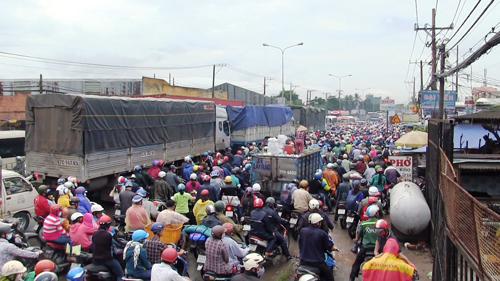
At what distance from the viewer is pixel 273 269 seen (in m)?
8.18

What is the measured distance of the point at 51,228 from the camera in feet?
24.5

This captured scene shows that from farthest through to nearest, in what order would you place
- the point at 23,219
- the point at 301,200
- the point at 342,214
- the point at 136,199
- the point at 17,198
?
the point at 342,214 → the point at 23,219 → the point at 17,198 → the point at 301,200 → the point at 136,199

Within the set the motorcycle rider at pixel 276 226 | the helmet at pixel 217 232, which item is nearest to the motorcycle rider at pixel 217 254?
the helmet at pixel 217 232

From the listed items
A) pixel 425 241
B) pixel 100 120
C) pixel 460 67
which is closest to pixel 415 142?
pixel 460 67

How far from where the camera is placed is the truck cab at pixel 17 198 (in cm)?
948

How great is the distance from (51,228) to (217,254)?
332 cm

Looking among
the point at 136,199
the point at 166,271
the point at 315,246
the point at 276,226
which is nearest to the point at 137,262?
the point at 166,271

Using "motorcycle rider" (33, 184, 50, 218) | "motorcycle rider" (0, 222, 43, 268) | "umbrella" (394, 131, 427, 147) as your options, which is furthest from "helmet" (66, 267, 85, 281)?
"umbrella" (394, 131, 427, 147)

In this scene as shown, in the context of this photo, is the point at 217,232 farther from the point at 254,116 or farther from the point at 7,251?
the point at 254,116

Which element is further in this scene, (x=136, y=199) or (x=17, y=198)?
(x=17, y=198)

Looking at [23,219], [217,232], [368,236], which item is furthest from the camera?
[23,219]

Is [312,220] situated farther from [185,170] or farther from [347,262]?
[185,170]

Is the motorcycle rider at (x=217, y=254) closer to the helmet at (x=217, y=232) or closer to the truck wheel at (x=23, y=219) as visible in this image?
the helmet at (x=217, y=232)

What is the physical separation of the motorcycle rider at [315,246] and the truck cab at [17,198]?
6.97 meters
